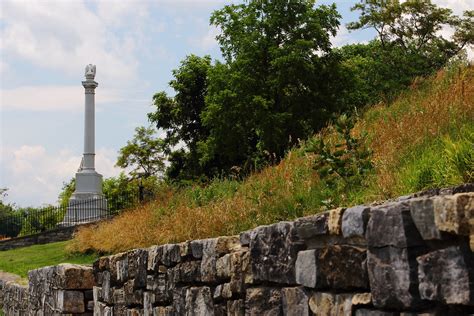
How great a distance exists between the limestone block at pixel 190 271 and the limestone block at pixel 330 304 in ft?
6.80

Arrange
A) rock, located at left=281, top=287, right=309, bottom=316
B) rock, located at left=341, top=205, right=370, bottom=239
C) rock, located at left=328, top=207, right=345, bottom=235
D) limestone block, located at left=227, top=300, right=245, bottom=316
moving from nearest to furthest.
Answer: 1. rock, located at left=341, top=205, right=370, bottom=239
2. rock, located at left=328, top=207, right=345, bottom=235
3. rock, located at left=281, top=287, right=309, bottom=316
4. limestone block, located at left=227, top=300, right=245, bottom=316

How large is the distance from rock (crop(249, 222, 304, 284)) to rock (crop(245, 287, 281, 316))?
0.08 m

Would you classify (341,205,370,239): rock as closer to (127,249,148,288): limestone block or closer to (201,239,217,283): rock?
(201,239,217,283): rock

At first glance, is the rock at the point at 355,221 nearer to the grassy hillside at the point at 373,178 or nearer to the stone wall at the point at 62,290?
the grassy hillside at the point at 373,178

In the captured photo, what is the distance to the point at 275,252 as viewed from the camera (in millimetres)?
4547

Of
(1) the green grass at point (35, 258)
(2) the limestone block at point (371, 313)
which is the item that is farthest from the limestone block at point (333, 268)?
(1) the green grass at point (35, 258)

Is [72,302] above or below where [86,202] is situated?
below

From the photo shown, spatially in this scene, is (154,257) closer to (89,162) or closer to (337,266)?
(337,266)

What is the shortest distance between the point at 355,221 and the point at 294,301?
0.90m

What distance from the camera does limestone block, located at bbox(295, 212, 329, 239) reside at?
3967 mm

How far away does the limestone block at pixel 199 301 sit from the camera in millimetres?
5724

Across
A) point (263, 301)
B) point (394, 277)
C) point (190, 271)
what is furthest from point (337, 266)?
point (190, 271)

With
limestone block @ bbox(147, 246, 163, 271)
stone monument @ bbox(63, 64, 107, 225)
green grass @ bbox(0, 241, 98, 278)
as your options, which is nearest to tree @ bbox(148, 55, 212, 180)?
stone monument @ bbox(63, 64, 107, 225)

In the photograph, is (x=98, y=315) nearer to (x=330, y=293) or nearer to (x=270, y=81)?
(x=330, y=293)
